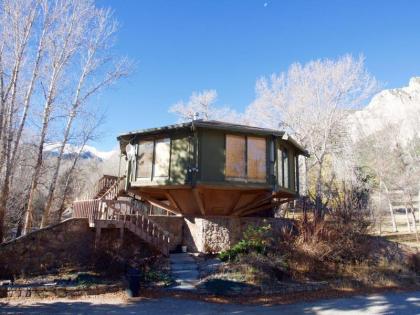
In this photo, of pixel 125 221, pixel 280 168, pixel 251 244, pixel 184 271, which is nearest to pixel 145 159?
pixel 125 221

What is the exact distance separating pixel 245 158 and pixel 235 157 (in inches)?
16.9

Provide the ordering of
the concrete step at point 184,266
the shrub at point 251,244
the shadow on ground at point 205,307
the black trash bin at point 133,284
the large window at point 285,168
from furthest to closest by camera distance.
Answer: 1. the large window at point 285,168
2. the shrub at point 251,244
3. the concrete step at point 184,266
4. the black trash bin at point 133,284
5. the shadow on ground at point 205,307

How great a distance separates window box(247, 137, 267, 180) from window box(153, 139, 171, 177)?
11.0 ft

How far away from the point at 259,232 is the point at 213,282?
4569 millimetres

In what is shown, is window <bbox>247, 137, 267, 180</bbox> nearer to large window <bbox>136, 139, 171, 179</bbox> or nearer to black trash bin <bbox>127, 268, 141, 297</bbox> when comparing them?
large window <bbox>136, 139, 171, 179</bbox>

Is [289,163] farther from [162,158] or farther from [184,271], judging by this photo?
[184,271]

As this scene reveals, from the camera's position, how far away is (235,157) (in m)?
13.4

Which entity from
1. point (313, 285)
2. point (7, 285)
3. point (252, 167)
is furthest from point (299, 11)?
point (7, 285)

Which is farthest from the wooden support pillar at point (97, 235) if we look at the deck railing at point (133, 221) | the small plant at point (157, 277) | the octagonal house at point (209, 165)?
the octagonal house at point (209, 165)

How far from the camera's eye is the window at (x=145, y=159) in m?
14.1

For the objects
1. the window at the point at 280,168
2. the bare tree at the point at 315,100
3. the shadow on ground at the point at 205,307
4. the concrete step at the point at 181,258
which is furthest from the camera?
the bare tree at the point at 315,100

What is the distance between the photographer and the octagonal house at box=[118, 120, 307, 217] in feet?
42.8

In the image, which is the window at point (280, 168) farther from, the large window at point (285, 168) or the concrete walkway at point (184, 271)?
the concrete walkway at point (184, 271)

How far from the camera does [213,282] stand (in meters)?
9.56
